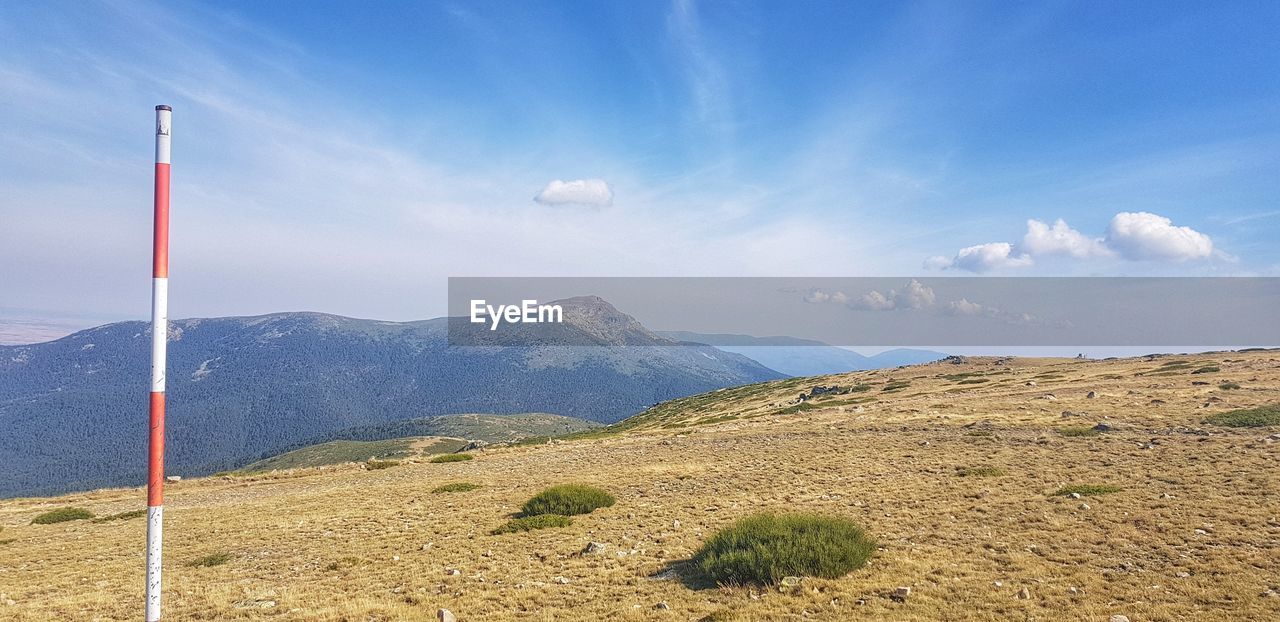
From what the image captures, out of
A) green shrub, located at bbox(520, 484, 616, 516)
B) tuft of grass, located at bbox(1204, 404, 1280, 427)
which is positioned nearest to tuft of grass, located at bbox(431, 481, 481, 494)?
green shrub, located at bbox(520, 484, 616, 516)

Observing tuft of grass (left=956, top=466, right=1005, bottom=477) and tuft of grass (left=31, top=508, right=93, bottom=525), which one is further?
tuft of grass (left=31, top=508, right=93, bottom=525)

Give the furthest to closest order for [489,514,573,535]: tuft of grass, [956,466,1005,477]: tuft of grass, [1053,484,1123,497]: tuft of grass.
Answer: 1. [956,466,1005,477]: tuft of grass
2. [489,514,573,535]: tuft of grass
3. [1053,484,1123,497]: tuft of grass

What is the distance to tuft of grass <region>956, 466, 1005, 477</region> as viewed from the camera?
21.6m

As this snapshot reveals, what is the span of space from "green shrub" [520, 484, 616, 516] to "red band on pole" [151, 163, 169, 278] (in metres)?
14.6

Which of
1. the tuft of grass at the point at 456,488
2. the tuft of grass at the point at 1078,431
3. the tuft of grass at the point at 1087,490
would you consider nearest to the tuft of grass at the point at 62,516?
the tuft of grass at the point at 456,488

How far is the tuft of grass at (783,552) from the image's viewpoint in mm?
11820

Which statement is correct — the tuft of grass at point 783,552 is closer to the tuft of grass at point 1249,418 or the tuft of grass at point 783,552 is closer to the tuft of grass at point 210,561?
the tuft of grass at point 210,561

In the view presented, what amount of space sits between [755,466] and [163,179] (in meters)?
→ 24.9

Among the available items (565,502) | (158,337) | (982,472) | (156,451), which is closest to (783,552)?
(565,502)

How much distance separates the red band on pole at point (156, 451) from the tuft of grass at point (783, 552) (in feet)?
30.2

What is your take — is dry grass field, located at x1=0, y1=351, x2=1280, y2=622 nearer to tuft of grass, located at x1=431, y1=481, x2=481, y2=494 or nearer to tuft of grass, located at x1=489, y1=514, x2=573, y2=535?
tuft of grass, located at x1=489, y1=514, x2=573, y2=535

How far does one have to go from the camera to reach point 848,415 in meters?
48.8

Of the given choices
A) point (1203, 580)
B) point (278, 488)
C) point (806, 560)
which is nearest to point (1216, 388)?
point (1203, 580)

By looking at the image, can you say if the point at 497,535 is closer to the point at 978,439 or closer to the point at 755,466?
the point at 755,466
